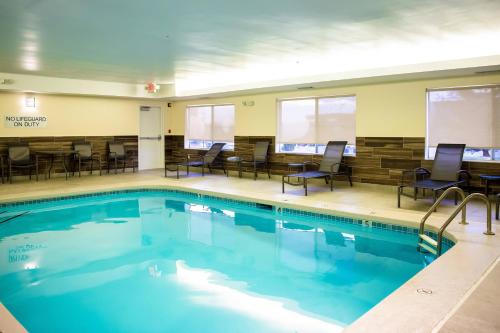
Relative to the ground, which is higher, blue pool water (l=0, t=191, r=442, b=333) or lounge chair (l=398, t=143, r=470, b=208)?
lounge chair (l=398, t=143, r=470, b=208)

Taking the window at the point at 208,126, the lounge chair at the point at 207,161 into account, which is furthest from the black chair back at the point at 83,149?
the window at the point at 208,126

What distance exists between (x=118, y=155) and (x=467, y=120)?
851 centimetres

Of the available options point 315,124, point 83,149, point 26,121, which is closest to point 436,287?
point 315,124

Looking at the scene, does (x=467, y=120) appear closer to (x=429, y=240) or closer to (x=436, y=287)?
(x=429, y=240)

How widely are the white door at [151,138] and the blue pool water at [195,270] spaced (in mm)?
5116

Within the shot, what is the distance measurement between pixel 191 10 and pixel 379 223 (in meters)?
3.78

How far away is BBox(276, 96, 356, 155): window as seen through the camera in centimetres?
866

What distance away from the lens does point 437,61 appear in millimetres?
6535

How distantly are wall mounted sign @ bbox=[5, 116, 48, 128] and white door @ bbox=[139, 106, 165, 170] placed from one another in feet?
9.03

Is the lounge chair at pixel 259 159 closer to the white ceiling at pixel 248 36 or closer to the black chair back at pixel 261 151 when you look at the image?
the black chair back at pixel 261 151

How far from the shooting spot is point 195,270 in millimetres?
4461

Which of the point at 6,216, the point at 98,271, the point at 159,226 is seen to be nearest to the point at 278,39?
the point at 159,226

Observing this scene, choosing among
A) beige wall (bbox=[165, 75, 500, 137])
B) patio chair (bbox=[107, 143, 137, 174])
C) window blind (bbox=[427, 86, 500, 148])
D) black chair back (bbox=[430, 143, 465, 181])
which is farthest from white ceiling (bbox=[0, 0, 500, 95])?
patio chair (bbox=[107, 143, 137, 174])

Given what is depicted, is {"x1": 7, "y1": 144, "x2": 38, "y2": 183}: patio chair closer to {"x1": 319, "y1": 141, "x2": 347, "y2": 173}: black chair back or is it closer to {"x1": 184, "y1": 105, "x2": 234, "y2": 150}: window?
{"x1": 184, "y1": 105, "x2": 234, "y2": 150}: window
